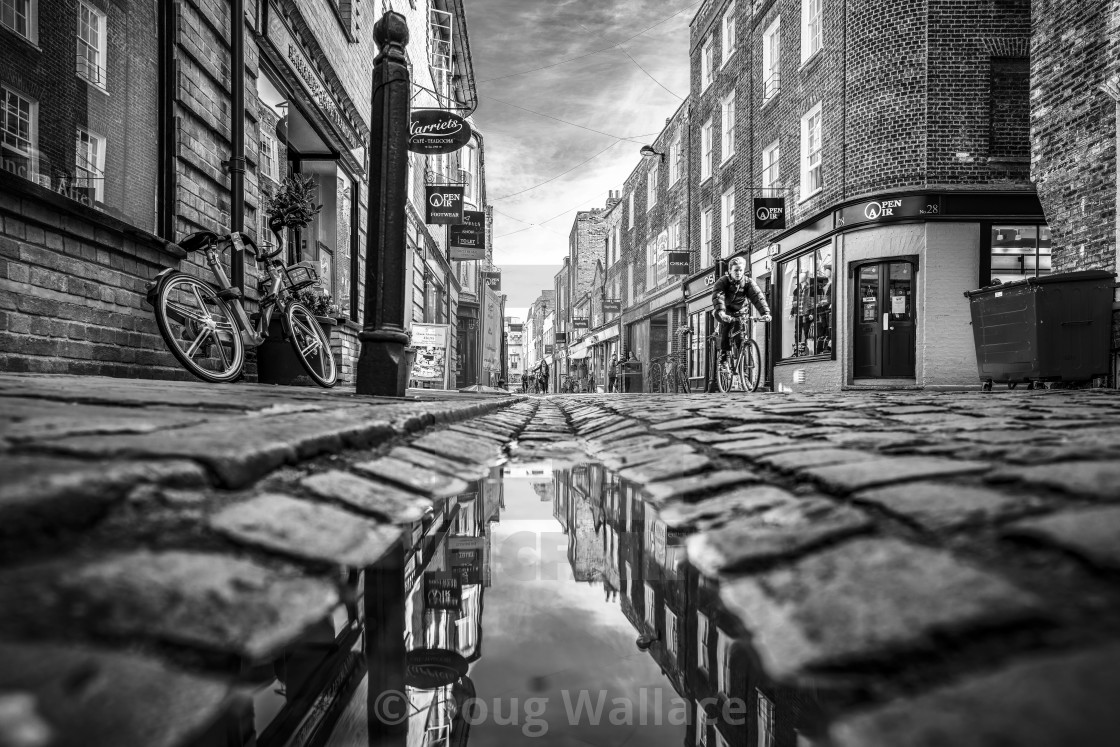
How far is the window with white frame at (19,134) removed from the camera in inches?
155

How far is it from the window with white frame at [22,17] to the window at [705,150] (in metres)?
19.4

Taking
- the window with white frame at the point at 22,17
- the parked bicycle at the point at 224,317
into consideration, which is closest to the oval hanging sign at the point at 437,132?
the parked bicycle at the point at 224,317

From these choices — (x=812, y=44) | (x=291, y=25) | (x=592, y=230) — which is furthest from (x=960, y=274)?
(x=592, y=230)

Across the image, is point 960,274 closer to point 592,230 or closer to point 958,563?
point 958,563

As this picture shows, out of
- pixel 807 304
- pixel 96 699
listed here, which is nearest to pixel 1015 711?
pixel 96 699

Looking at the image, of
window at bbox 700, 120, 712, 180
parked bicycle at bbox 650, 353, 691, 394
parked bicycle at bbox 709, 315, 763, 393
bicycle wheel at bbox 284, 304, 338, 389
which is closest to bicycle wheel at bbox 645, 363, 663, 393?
parked bicycle at bbox 650, 353, 691, 394

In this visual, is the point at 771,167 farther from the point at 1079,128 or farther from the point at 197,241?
the point at 197,241

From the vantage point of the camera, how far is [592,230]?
160 ft

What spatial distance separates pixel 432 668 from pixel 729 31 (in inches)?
882

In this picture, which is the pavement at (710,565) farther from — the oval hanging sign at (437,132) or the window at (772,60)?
the window at (772,60)

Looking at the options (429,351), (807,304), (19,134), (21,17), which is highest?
(21,17)

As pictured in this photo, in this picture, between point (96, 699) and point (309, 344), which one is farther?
point (309, 344)

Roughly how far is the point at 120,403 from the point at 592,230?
48.0 metres

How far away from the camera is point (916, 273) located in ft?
43.3
